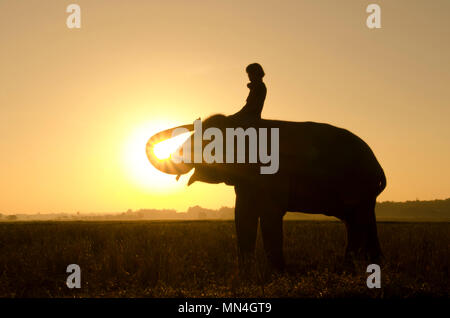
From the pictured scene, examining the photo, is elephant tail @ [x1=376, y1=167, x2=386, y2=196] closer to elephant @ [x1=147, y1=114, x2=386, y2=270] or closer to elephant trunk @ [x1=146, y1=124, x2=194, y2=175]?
elephant @ [x1=147, y1=114, x2=386, y2=270]

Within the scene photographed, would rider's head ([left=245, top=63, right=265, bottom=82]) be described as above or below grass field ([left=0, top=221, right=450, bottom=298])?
above

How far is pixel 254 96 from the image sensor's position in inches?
335

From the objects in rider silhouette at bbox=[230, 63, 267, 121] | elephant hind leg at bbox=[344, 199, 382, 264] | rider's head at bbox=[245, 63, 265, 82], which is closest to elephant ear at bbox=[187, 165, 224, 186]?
rider silhouette at bbox=[230, 63, 267, 121]

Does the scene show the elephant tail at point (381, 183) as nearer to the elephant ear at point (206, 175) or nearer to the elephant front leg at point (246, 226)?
the elephant front leg at point (246, 226)

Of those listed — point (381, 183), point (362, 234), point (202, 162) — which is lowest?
point (362, 234)

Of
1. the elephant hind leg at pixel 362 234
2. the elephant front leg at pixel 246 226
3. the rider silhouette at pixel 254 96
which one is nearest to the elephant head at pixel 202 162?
the rider silhouette at pixel 254 96

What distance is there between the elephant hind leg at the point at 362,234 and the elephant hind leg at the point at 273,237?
1721mm

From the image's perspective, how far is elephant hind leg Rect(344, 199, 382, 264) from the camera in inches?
351

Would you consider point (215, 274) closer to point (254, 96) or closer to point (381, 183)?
point (254, 96)

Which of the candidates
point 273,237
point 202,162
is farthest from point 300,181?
point 202,162

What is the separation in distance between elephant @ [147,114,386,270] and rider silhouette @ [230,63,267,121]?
0.16 m

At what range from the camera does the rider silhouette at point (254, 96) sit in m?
8.43

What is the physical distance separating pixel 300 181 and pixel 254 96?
179 cm
